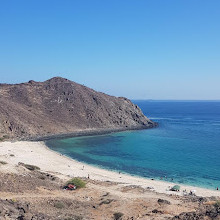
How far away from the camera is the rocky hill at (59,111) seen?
98.7 meters

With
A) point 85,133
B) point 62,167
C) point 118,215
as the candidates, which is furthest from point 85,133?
point 118,215

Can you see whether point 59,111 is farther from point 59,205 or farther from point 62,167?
point 59,205

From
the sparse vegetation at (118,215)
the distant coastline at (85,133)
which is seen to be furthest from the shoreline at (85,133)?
the sparse vegetation at (118,215)

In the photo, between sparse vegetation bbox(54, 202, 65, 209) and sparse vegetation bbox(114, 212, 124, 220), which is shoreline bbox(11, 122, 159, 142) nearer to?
sparse vegetation bbox(54, 202, 65, 209)

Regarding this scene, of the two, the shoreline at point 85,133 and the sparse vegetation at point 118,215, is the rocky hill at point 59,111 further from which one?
the sparse vegetation at point 118,215

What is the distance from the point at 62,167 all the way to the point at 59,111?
63.1m

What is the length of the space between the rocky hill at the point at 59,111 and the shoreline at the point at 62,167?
15930 mm

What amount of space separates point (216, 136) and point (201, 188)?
60.0 m

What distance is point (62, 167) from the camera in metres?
58.1

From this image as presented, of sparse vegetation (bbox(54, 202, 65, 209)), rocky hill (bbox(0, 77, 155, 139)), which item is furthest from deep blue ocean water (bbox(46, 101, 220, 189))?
sparse vegetation (bbox(54, 202, 65, 209))

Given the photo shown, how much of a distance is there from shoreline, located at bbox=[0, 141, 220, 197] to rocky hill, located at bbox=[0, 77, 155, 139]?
15.9 m

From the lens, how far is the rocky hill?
98.7 m

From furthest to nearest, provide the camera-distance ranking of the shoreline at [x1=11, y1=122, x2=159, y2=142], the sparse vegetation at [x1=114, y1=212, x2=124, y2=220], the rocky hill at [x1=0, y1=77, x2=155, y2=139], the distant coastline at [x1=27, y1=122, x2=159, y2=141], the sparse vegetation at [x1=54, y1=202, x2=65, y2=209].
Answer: the rocky hill at [x1=0, y1=77, x2=155, y2=139]
the distant coastline at [x1=27, y1=122, x2=159, y2=141]
the shoreline at [x1=11, y1=122, x2=159, y2=142]
the sparse vegetation at [x1=54, y1=202, x2=65, y2=209]
the sparse vegetation at [x1=114, y1=212, x2=124, y2=220]

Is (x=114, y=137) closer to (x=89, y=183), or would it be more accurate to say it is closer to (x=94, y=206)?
(x=89, y=183)
